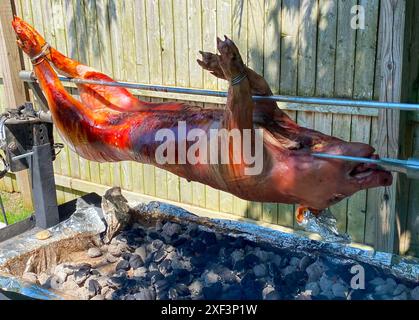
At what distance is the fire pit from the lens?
254 cm

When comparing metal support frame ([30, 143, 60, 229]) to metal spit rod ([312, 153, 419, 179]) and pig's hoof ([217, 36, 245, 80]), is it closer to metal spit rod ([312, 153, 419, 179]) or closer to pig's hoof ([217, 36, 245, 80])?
pig's hoof ([217, 36, 245, 80])

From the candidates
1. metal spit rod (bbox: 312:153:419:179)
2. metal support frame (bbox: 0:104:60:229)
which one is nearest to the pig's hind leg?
metal spit rod (bbox: 312:153:419:179)

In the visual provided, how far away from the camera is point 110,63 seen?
4836 millimetres

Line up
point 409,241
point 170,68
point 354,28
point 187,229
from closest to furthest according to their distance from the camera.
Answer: point 187,229 → point 354,28 → point 409,241 → point 170,68

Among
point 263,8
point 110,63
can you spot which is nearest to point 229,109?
point 263,8

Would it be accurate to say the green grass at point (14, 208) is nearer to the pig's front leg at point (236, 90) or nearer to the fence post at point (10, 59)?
the fence post at point (10, 59)

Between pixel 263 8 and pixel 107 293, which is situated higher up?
pixel 263 8

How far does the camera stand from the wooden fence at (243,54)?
3.54 meters

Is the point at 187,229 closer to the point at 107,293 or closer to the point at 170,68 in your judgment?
the point at 107,293

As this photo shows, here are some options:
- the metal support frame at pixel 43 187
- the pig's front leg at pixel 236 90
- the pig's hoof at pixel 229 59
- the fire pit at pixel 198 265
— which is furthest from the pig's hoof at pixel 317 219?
the metal support frame at pixel 43 187

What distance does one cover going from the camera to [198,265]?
113 inches

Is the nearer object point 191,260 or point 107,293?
point 107,293

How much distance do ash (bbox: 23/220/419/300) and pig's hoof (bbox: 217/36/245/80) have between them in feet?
4.03
